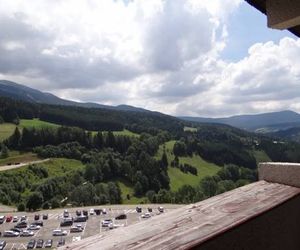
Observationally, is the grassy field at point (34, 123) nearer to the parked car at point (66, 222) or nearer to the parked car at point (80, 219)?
the parked car at point (80, 219)

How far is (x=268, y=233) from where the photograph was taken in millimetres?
2156

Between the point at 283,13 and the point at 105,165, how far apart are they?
13309cm

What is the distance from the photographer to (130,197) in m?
124

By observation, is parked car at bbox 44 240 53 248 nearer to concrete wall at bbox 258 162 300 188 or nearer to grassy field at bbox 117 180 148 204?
grassy field at bbox 117 180 148 204

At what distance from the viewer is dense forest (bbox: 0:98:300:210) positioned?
Result: 4473 inches

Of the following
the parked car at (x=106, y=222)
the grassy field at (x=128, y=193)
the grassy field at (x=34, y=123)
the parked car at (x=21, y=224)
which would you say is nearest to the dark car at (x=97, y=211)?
the parked car at (x=106, y=222)

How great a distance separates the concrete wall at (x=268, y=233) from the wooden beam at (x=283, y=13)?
0.99 m

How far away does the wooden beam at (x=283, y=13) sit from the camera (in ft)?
8.06

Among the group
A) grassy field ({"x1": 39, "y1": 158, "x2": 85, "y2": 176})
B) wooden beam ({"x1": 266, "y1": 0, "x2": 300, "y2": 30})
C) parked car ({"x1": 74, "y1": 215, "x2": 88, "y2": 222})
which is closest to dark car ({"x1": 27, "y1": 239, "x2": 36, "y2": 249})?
parked car ({"x1": 74, "y1": 215, "x2": 88, "y2": 222})

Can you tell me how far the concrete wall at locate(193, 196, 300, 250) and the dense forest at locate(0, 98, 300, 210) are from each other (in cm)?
8898

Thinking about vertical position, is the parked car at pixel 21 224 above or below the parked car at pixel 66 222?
below

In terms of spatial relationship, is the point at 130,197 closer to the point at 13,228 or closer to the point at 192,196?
the point at 192,196

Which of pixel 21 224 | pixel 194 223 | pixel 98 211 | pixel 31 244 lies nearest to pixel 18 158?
pixel 98 211

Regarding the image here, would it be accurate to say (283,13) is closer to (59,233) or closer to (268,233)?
(268,233)
